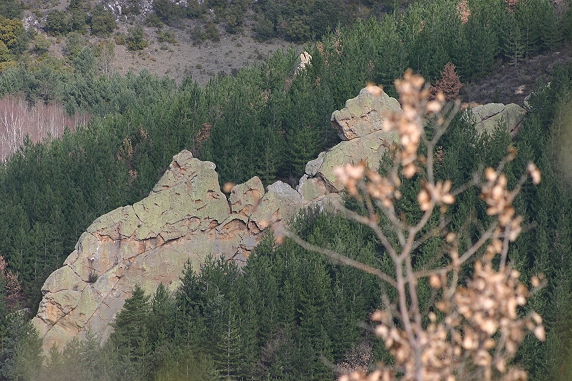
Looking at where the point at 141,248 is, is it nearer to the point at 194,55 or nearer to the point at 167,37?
the point at 194,55

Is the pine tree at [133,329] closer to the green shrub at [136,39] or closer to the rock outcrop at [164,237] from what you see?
the rock outcrop at [164,237]

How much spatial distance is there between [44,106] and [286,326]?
67.0 meters

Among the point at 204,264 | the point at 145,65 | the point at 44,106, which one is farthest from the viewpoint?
the point at 145,65

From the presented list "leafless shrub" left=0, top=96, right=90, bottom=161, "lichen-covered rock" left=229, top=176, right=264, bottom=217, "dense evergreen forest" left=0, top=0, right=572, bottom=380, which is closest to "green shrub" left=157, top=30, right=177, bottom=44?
"leafless shrub" left=0, top=96, right=90, bottom=161

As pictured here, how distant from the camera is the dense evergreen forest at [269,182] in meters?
54.1

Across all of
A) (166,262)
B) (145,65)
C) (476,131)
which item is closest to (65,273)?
(166,262)

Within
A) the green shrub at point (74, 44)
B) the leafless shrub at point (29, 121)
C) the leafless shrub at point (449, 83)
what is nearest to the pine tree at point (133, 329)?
the leafless shrub at point (449, 83)

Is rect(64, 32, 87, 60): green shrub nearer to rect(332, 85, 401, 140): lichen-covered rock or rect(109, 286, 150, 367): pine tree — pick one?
rect(332, 85, 401, 140): lichen-covered rock

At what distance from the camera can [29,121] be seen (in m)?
112

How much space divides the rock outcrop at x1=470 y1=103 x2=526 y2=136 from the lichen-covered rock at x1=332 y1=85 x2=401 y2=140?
5837mm

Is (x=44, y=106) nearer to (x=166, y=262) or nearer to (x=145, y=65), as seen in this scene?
(x=145, y=65)

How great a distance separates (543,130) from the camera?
67.1 meters

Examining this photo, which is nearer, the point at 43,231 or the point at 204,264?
the point at 204,264

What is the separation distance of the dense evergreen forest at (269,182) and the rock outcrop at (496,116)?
142cm
